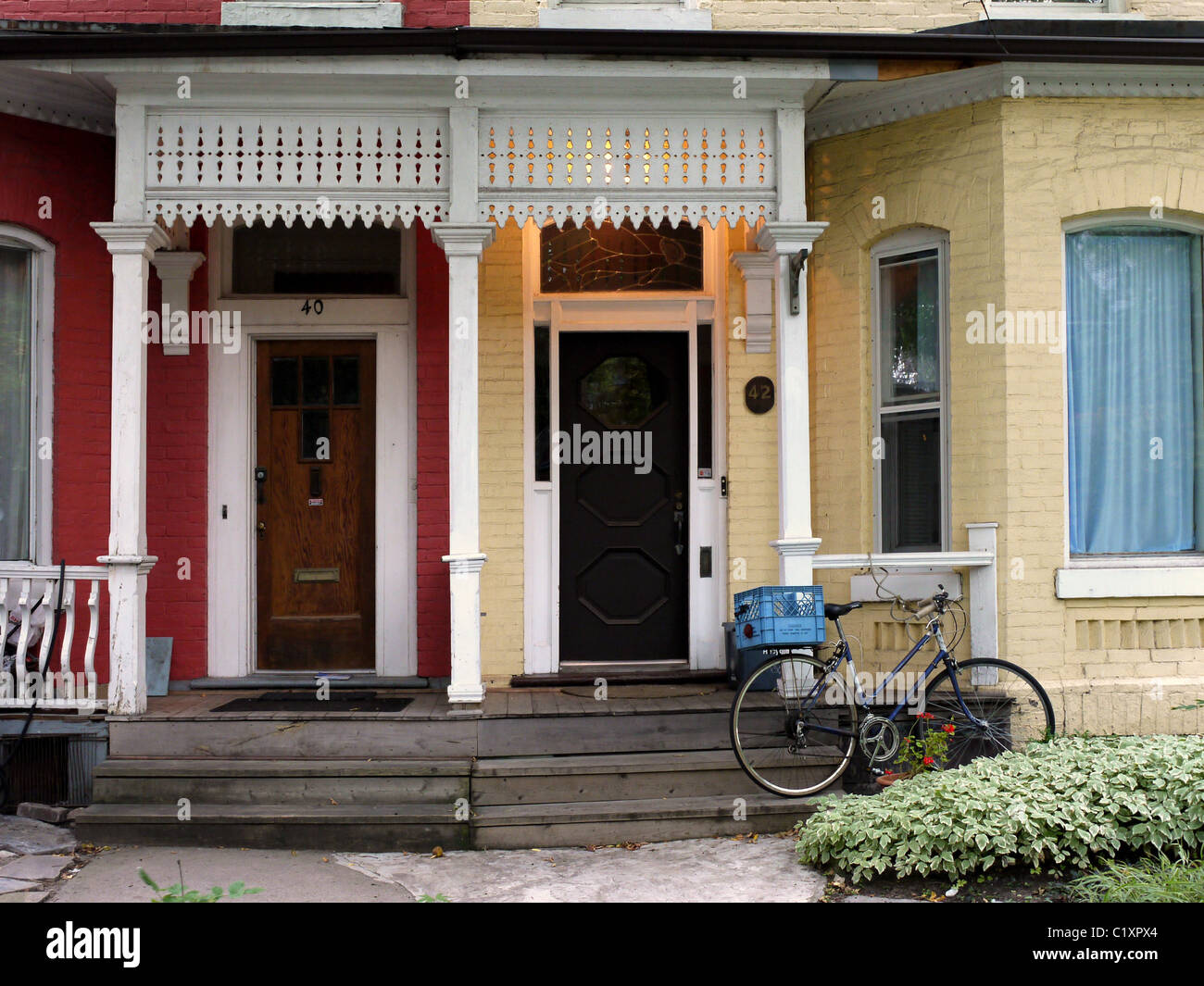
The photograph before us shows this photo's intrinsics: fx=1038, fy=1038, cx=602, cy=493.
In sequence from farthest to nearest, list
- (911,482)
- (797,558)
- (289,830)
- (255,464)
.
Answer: (255,464), (911,482), (797,558), (289,830)

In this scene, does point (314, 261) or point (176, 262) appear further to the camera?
point (314, 261)

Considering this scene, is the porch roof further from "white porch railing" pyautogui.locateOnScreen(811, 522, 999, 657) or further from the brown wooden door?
"white porch railing" pyautogui.locateOnScreen(811, 522, 999, 657)

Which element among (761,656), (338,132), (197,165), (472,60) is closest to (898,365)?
(761,656)

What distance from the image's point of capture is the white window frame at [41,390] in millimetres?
6598

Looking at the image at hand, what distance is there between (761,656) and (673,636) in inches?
41.6

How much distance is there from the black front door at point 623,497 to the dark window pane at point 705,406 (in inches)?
3.8

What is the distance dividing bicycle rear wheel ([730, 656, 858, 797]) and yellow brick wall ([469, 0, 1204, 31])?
13.8ft

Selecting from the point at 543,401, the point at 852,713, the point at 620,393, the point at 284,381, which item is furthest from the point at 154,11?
the point at 852,713

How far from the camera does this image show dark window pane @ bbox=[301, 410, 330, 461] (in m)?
7.18

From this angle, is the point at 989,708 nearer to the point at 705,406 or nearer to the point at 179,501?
the point at 705,406

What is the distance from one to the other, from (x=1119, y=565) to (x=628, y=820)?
134 inches

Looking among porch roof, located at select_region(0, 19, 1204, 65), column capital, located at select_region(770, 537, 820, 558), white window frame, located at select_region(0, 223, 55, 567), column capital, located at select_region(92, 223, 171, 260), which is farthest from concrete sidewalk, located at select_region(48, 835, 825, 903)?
porch roof, located at select_region(0, 19, 1204, 65)

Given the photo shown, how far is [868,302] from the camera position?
6879mm

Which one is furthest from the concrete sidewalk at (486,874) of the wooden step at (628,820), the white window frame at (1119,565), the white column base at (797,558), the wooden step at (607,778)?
the white window frame at (1119,565)
